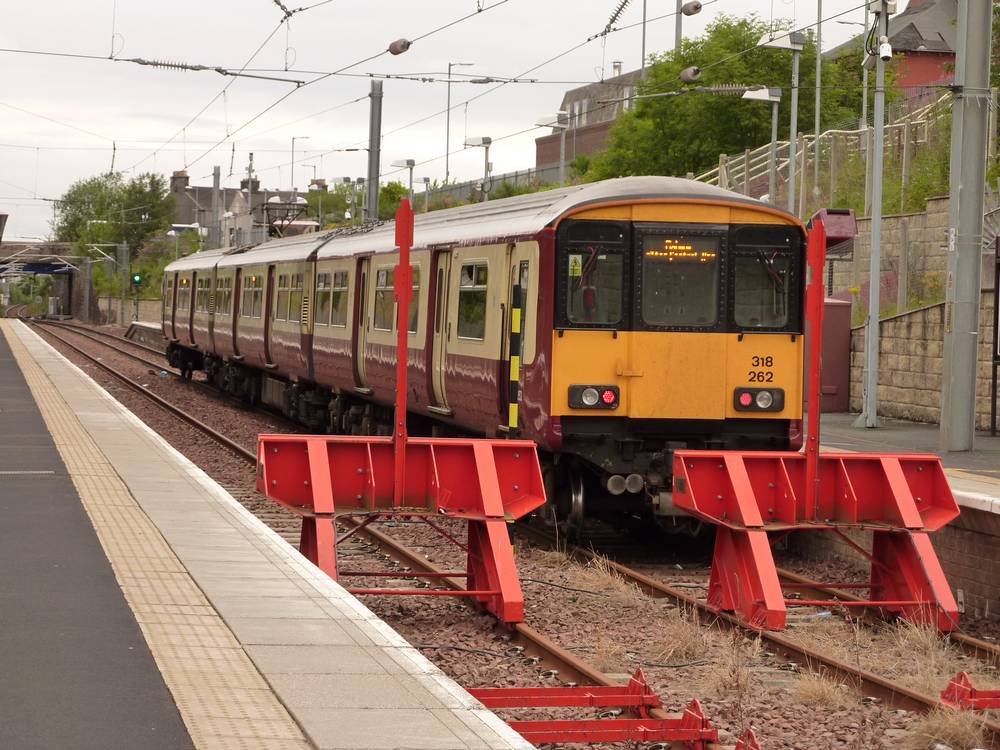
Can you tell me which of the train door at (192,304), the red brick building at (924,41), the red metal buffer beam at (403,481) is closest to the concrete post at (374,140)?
the train door at (192,304)

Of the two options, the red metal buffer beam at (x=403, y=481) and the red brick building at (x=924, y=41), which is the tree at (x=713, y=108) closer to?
the red brick building at (x=924, y=41)

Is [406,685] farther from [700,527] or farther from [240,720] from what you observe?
[700,527]

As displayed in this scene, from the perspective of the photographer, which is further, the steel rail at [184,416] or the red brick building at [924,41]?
the red brick building at [924,41]

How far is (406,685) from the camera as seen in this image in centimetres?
725

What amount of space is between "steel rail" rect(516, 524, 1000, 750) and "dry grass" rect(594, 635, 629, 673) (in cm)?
84

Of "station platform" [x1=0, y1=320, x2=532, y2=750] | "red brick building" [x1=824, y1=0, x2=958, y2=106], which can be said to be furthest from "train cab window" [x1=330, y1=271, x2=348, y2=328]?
"red brick building" [x1=824, y1=0, x2=958, y2=106]

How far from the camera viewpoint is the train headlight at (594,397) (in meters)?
13.7

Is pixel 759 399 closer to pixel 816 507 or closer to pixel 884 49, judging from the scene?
pixel 816 507

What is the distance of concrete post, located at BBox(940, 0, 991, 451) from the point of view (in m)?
18.1

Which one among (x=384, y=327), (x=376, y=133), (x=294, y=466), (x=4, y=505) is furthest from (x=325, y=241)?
(x=294, y=466)

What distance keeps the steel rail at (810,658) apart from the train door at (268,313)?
16.2m

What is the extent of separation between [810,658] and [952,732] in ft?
6.62

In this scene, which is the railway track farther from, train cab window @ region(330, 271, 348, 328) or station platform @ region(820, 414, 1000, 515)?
station platform @ region(820, 414, 1000, 515)

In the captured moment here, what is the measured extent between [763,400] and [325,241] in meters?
12.3
